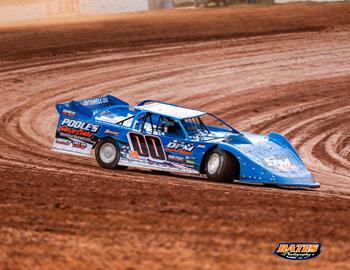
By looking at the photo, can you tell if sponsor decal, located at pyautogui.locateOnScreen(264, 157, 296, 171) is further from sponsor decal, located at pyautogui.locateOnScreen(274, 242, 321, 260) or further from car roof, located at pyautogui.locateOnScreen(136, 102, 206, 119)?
sponsor decal, located at pyautogui.locateOnScreen(274, 242, 321, 260)

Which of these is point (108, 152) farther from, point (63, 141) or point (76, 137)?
point (63, 141)

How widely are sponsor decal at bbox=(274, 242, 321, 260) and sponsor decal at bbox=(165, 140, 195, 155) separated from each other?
6.10 meters

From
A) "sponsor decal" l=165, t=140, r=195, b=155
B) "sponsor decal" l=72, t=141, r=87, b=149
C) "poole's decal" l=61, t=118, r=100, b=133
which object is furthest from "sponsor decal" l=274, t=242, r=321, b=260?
"sponsor decal" l=72, t=141, r=87, b=149

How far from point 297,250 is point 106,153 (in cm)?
763

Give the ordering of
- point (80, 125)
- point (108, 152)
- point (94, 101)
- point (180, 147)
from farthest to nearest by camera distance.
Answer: point (94, 101) < point (80, 125) < point (108, 152) < point (180, 147)

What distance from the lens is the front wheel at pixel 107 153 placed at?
49.7ft

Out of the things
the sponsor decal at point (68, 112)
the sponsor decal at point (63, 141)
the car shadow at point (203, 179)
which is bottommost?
the car shadow at point (203, 179)

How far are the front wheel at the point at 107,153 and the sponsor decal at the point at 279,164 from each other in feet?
9.01

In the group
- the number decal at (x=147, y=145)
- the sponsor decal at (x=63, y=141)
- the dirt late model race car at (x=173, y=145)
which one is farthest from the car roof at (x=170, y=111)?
the sponsor decal at (x=63, y=141)

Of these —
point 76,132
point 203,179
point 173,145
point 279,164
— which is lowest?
point 203,179

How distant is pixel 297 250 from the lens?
8070 mm

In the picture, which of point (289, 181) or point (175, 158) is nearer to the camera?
point (289, 181)

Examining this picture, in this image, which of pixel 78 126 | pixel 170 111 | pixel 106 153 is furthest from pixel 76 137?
pixel 170 111

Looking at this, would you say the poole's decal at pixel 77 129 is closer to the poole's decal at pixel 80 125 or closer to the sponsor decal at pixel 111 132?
the poole's decal at pixel 80 125
